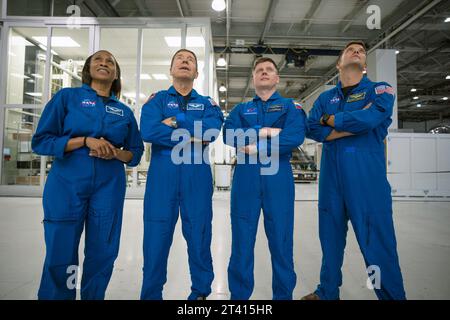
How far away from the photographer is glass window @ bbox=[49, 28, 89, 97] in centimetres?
729

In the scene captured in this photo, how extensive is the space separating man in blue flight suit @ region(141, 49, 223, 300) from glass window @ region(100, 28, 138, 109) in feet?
21.2

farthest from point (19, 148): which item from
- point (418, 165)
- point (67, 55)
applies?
point (418, 165)

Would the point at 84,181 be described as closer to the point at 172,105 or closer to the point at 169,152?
the point at 169,152

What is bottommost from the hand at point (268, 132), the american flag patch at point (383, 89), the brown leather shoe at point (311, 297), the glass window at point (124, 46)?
the brown leather shoe at point (311, 297)

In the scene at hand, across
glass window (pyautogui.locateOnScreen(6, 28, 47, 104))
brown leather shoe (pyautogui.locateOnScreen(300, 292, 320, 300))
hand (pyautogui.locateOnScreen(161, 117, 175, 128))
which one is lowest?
brown leather shoe (pyautogui.locateOnScreen(300, 292, 320, 300))

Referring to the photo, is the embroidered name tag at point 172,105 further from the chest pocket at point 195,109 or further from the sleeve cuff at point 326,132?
the sleeve cuff at point 326,132

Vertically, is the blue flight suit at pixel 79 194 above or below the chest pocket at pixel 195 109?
below

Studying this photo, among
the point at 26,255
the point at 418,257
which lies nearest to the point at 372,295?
the point at 418,257

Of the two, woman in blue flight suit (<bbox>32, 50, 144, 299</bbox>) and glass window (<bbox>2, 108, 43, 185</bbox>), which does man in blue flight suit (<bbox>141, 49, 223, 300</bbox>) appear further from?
glass window (<bbox>2, 108, 43, 185</bbox>)

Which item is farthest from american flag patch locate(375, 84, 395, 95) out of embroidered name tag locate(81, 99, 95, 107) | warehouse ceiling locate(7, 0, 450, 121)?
warehouse ceiling locate(7, 0, 450, 121)

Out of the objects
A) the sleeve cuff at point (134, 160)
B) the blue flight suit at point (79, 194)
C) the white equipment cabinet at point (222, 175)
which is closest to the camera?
the blue flight suit at point (79, 194)

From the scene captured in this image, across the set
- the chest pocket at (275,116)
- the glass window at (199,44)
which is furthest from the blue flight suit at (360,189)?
the glass window at (199,44)

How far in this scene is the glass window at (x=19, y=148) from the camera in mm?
6754

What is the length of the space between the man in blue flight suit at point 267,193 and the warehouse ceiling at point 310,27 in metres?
6.48
